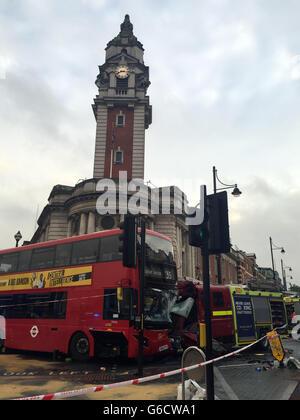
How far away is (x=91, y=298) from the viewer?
489 inches

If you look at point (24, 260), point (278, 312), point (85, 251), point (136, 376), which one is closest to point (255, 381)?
point (136, 376)

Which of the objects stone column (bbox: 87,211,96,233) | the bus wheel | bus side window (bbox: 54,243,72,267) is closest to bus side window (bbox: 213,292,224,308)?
the bus wheel

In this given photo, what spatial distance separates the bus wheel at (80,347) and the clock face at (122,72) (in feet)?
123

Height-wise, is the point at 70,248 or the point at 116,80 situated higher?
the point at 116,80

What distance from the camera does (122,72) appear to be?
4288 centimetres

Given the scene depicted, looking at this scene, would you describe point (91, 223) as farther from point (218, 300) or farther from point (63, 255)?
point (218, 300)

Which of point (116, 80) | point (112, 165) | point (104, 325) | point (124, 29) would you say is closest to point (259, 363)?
point (104, 325)

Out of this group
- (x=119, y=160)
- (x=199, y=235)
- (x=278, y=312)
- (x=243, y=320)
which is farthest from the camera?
(x=119, y=160)

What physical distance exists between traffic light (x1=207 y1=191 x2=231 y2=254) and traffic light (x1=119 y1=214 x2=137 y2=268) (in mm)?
2935

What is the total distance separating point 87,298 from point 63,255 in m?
2.37

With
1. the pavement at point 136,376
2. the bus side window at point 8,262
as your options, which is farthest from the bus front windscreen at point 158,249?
the bus side window at point 8,262

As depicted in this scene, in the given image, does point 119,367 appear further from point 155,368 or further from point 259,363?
point 259,363

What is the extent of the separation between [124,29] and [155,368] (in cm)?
5127

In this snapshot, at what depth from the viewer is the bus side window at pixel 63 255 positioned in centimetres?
1365
